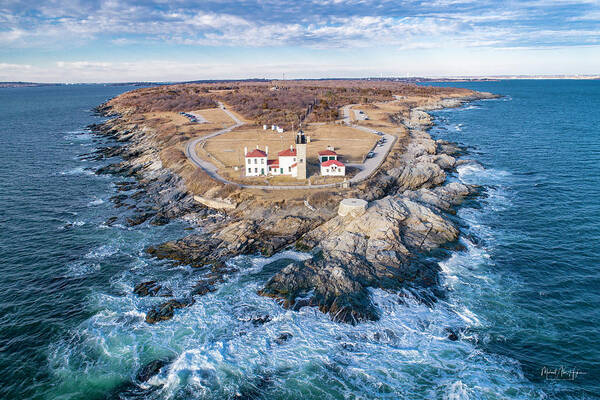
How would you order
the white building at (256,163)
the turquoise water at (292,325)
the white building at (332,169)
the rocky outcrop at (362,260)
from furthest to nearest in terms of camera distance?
1. the white building at (256,163)
2. the white building at (332,169)
3. the rocky outcrop at (362,260)
4. the turquoise water at (292,325)

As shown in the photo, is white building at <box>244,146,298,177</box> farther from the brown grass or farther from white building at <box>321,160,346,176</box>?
the brown grass

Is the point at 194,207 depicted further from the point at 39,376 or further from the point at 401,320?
the point at 401,320

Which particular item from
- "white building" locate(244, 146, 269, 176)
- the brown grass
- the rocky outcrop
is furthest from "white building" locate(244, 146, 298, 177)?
the rocky outcrop

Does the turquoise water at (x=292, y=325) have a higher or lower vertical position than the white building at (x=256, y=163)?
lower

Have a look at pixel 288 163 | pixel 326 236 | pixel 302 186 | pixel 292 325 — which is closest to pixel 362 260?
pixel 326 236

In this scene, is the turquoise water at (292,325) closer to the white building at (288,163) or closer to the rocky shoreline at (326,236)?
the rocky shoreline at (326,236)

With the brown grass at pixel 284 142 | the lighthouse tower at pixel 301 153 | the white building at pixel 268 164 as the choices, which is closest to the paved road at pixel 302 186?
the brown grass at pixel 284 142

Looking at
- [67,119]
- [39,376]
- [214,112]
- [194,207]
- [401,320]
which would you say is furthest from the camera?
[67,119]

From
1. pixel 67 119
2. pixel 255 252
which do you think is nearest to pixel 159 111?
pixel 67 119
